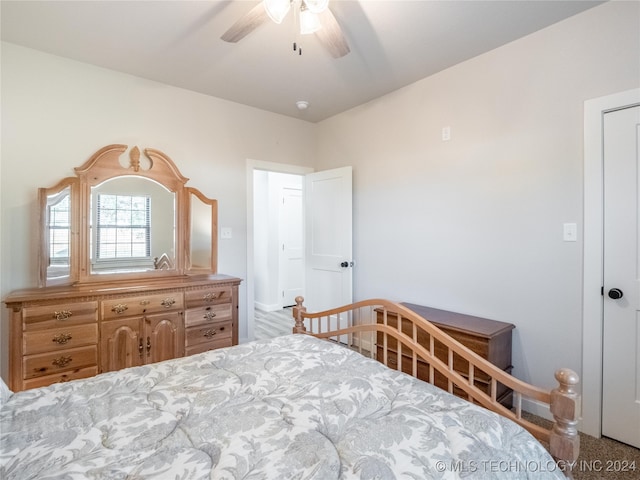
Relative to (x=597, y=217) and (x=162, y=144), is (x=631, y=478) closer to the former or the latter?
(x=597, y=217)

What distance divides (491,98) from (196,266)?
283 centimetres

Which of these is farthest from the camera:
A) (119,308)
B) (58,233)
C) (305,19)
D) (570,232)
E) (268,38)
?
(58,233)

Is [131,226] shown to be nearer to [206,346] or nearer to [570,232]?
[206,346]

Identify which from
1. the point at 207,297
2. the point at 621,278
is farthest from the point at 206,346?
the point at 621,278

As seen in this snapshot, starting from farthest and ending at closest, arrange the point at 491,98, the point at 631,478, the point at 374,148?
the point at 374,148 → the point at 491,98 → the point at 631,478

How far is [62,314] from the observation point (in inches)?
87.0

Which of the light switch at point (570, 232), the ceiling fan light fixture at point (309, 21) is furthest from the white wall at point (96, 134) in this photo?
the light switch at point (570, 232)

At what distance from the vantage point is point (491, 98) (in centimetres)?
250

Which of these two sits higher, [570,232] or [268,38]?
[268,38]

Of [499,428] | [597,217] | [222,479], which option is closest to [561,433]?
[499,428]

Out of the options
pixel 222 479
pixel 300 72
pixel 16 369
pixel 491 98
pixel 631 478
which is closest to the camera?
pixel 222 479

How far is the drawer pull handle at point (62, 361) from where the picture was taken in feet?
7.20

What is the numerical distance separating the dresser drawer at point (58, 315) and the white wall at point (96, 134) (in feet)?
1.57

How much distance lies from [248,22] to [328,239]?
240 cm
